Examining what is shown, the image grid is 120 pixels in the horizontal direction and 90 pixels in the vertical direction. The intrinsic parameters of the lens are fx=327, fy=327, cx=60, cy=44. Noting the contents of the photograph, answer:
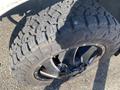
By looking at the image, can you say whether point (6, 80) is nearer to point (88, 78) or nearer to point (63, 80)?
point (63, 80)

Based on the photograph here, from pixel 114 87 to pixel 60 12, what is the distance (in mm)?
999

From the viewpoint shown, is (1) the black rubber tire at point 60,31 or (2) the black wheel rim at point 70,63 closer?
(1) the black rubber tire at point 60,31

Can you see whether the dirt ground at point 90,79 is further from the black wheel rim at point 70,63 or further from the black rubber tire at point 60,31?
the black rubber tire at point 60,31

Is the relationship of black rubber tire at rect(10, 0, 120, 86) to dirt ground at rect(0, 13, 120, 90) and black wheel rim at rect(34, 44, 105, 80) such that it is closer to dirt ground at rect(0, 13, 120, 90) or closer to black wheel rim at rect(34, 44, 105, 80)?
black wheel rim at rect(34, 44, 105, 80)

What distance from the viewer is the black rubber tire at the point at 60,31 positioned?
2.19 m

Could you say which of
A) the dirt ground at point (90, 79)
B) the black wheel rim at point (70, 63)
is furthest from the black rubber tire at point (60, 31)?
the dirt ground at point (90, 79)

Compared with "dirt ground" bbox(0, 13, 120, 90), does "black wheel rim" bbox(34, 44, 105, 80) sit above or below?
above

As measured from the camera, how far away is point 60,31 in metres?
2.18

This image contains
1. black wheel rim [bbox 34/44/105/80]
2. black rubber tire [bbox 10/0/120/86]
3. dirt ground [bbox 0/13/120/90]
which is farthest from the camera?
dirt ground [bbox 0/13/120/90]

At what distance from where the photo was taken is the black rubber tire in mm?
2189

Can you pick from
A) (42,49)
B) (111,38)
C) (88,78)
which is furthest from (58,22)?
(88,78)

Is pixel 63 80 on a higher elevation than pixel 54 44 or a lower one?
lower

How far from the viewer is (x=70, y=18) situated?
2.20 m

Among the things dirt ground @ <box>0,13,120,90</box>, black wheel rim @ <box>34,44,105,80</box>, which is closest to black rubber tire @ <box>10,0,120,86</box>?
black wheel rim @ <box>34,44,105,80</box>
